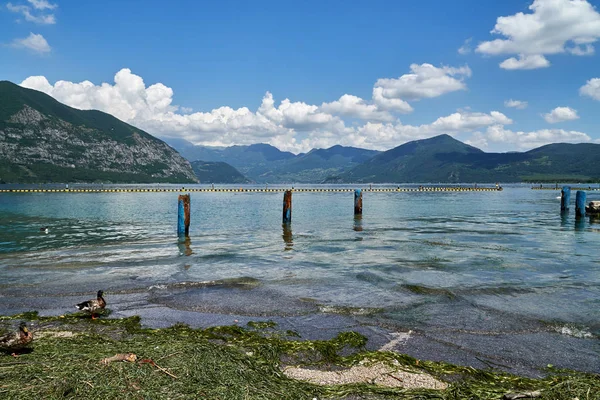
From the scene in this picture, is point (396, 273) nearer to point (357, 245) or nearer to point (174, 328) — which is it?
point (357, 245)

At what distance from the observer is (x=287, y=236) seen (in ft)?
113

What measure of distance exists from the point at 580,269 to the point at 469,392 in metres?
16.3

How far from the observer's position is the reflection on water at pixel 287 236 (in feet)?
93.7

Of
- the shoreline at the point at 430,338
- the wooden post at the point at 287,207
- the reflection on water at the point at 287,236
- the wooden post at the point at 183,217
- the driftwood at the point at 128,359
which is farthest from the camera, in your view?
the wooden post at the point at 287,207

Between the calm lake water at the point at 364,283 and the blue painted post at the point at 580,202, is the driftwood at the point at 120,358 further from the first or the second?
the blue painted post at the point at 580,202

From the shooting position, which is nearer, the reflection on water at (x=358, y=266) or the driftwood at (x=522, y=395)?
the driftwood at (x=522, y=395)

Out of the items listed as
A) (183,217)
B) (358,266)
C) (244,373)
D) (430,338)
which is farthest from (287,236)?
(244,373)

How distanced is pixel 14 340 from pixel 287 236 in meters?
26.4

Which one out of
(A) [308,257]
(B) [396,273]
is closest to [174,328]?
(B) [396,273]

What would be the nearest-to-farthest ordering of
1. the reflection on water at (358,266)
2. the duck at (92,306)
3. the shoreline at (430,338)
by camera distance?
the shoreline at (430,338)
the duck at (92,306)
the reflection on water at (358,266)

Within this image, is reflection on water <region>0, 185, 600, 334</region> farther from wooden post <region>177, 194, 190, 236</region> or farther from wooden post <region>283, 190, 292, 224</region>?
wooden post <region>283, 190, 292, 224</region>

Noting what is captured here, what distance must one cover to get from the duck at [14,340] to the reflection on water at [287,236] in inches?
751

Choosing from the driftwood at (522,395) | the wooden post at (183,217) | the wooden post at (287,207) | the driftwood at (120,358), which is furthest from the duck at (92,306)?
the wooden post at (287,207)

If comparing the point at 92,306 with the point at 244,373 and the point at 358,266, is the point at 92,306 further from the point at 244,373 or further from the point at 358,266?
the point at 358,266
